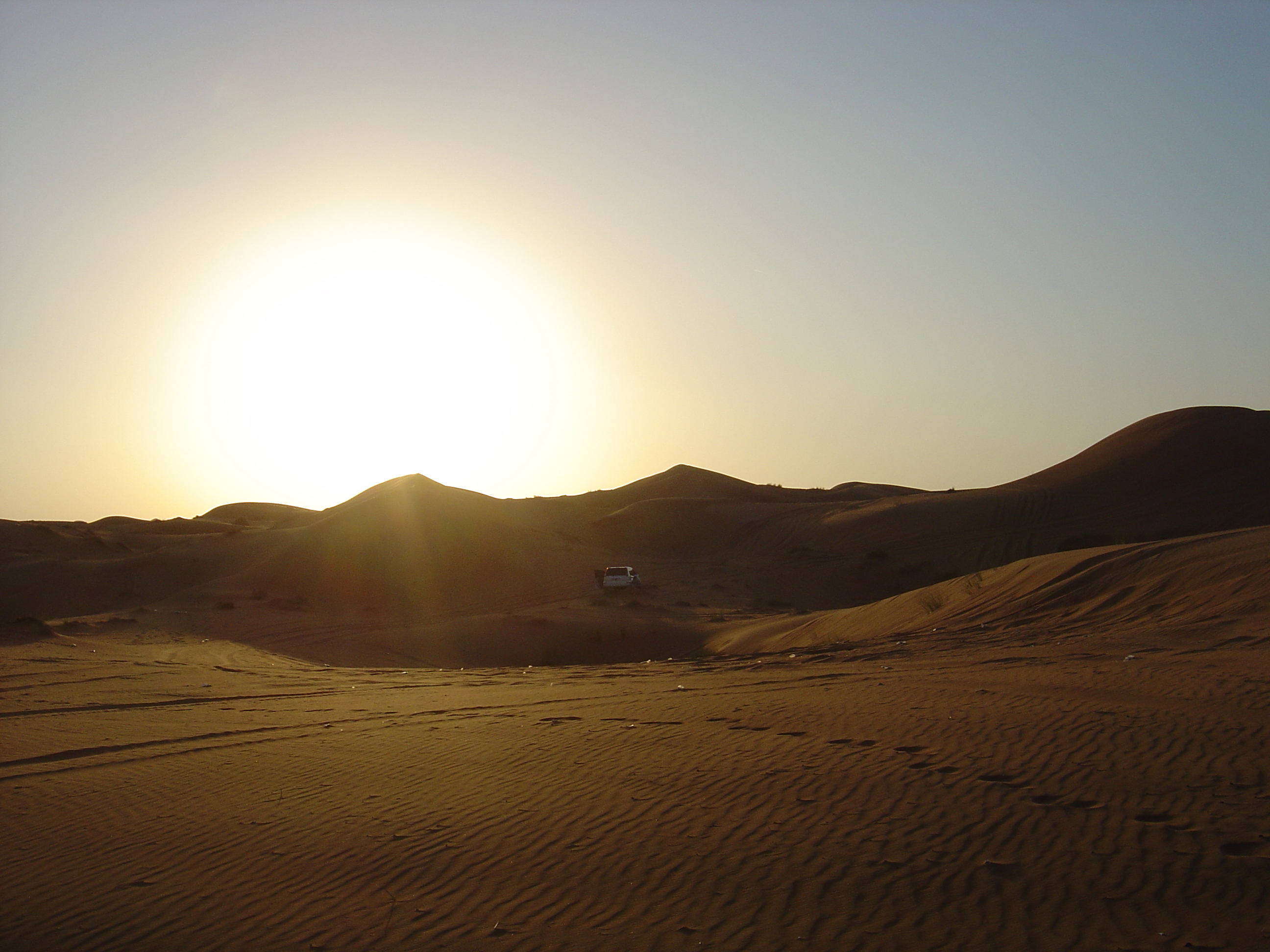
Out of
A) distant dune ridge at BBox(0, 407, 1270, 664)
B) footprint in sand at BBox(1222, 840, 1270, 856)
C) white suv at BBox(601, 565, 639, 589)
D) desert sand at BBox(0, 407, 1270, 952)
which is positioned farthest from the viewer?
white suv at BBox(601, 565, 639, 589)

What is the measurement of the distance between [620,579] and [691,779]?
26844mm

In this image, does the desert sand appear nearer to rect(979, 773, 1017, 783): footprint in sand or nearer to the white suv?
rect(979, 773, 1017, 783): footprint in sand

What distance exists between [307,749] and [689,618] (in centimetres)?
1878

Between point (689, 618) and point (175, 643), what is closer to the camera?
point (175, 643)

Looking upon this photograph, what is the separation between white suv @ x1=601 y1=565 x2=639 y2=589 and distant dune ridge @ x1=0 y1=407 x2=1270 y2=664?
4.10 feet

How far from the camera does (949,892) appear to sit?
5.37 m

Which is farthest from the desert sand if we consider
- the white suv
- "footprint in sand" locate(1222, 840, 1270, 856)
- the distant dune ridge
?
the white suv

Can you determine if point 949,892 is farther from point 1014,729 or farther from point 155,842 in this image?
point 155,842

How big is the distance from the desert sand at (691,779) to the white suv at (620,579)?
1007 cm

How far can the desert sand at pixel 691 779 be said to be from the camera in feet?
17.6

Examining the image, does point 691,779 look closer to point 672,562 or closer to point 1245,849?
point 1245,849

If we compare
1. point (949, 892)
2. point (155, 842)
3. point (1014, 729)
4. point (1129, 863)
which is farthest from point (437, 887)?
point (1014, 729)

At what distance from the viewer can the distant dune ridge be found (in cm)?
2136

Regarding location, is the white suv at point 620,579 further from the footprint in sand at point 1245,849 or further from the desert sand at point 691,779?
the footprint in sand at point 1245,849
